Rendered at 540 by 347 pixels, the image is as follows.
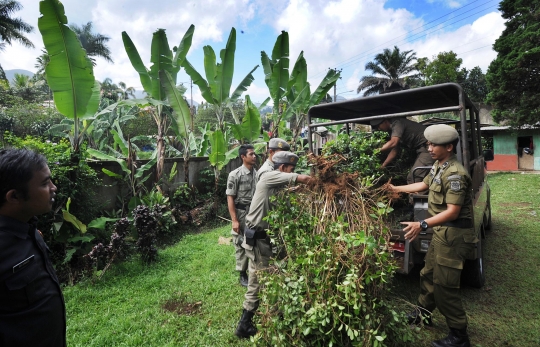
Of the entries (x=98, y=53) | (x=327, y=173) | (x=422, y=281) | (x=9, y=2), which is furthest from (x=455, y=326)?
(x=98, y=53)

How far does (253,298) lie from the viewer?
9.20 ft

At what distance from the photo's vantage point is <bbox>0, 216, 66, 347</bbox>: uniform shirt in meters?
1.23

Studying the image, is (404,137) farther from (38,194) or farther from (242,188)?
(38,194)

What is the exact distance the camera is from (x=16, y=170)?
51.9 inches

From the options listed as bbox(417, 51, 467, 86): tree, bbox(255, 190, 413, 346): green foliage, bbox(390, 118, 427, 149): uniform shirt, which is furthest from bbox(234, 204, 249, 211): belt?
bbox(417, 51, 467, 86): tree

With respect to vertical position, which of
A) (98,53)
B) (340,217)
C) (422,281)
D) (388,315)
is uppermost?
(98,53)

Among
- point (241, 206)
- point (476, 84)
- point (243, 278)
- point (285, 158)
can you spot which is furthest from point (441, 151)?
point (476, 84)

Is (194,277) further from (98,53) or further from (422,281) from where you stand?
(98,53)

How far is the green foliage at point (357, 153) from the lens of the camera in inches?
130

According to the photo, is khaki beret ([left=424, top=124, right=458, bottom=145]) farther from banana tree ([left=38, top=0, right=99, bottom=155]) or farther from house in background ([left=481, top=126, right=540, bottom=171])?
house in background ([left=481, top=126, right=540, bottom=171])

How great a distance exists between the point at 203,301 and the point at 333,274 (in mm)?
2146

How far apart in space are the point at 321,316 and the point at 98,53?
119 feet

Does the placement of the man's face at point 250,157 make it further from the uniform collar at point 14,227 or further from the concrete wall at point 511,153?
the concrete wall at point 511,153

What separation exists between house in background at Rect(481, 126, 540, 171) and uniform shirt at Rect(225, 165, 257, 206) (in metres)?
17.6
